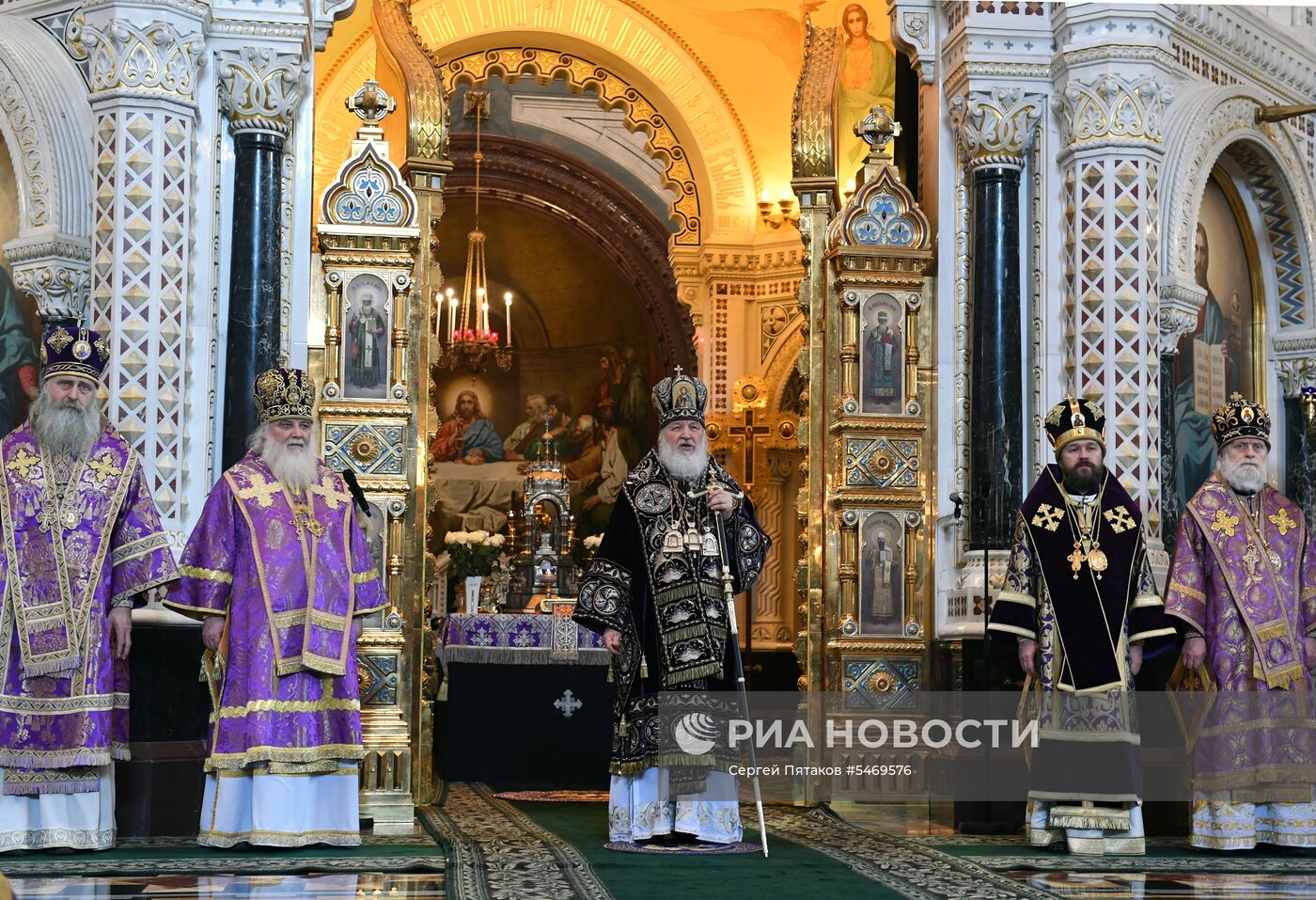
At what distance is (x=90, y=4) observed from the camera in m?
8.93


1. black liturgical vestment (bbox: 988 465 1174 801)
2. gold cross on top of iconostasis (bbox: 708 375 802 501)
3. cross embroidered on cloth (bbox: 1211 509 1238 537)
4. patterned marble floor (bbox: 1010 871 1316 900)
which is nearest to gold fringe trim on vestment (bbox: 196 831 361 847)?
patterned marble floor (bbox: 1010 871 1316 900)

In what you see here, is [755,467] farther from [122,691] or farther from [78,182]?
[122,691]

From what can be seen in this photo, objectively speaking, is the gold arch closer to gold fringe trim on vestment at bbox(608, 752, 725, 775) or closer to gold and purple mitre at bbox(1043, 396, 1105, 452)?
gold and purple mitre at bbox(1043, 396, 1105, 452)

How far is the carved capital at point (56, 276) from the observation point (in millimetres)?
9094

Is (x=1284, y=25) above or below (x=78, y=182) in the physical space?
above

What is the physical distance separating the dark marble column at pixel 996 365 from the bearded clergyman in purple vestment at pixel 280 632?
11.3ft

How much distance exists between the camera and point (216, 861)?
277 inches

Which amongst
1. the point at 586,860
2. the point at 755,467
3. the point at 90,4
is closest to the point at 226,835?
the point at 586,860

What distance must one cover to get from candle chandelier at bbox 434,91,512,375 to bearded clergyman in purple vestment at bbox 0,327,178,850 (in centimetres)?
833

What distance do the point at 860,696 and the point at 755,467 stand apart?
5.68m

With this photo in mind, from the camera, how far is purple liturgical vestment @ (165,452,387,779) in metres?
7.45

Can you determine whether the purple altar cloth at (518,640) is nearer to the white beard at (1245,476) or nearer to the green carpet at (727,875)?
the green carpet at (727,875)

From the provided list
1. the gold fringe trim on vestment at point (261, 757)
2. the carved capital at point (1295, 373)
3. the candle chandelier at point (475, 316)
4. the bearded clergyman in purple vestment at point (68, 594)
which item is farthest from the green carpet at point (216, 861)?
the candle chandelier at point (475, 316)

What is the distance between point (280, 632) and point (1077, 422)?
136 inches
